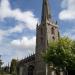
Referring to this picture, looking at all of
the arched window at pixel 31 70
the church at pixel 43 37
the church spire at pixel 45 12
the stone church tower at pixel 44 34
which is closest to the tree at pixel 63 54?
the church at pixel 43 37

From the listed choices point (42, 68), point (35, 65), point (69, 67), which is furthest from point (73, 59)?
point (35, 65)

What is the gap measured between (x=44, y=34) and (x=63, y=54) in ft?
106

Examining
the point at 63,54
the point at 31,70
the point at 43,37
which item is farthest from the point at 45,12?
the point at 63,54

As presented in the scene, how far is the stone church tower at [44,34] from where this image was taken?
83519 millimetres

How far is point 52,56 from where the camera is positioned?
5509cm

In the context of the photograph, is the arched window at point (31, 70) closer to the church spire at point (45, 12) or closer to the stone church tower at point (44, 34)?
the stone church tower at point (44, 34)

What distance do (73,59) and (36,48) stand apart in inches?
1431

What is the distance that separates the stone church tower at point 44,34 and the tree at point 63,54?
85.3 feet

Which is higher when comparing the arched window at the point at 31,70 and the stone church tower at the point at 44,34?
the stone church tower at the point at 44,34

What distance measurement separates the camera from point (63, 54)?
53844 millimetres

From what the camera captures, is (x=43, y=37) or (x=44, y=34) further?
(x=43, y=37)

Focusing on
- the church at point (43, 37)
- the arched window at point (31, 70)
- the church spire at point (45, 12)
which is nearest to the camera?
the church at point (43, 37)

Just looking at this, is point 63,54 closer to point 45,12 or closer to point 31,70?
point 45,12

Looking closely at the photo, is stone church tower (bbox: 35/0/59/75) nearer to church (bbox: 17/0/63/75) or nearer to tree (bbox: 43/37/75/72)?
church (bbox: 17/0/63/75)
